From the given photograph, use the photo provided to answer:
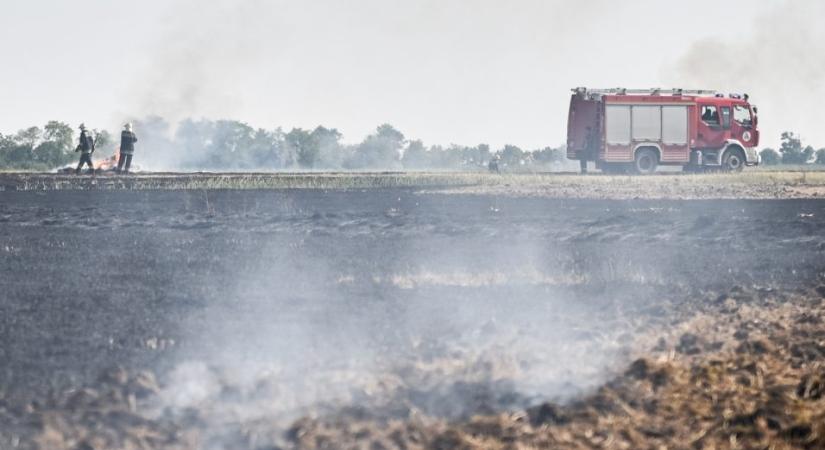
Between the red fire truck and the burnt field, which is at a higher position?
the red fire truck

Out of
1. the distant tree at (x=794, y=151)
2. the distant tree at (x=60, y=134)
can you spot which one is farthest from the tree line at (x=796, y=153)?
the distant tree at (x=60, y=134)

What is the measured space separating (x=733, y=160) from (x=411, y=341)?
3152 cm

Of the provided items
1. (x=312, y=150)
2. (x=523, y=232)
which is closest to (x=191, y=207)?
(x=523, y=232)

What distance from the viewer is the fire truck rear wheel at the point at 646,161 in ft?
121

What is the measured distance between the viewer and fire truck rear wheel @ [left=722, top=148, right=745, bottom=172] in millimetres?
36844

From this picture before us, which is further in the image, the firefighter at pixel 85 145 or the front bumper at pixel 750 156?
the front bumper at pixel 750 156

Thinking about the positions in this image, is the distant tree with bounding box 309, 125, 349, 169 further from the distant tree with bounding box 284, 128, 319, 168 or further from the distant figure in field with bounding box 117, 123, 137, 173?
the distant figure in field with bounding box 117, 123, 137, 173

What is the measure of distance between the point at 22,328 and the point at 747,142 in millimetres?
32695

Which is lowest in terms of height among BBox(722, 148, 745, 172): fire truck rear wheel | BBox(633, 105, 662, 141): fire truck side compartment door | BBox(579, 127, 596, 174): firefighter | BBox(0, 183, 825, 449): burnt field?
BBox(0, 183, 825, 449): burnt field

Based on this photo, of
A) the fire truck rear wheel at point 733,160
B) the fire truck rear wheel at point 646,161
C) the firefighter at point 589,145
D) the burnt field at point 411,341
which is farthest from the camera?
the firefighter at point 589,145

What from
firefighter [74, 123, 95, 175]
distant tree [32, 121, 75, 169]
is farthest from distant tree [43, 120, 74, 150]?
firefighter [74, 123, 95, 175]

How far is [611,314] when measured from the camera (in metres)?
8.71

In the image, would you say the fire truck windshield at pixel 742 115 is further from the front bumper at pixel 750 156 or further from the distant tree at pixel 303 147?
the distant tree at pixel 303 147

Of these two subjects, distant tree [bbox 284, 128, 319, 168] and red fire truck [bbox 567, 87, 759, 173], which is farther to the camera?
distant tree [bbox 284, 128, 319, 168]
